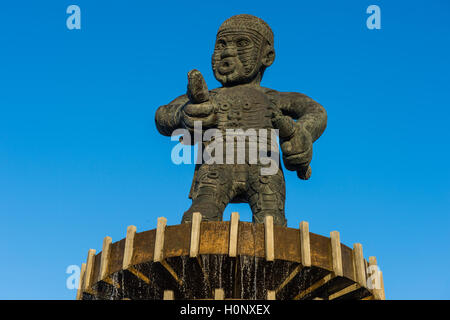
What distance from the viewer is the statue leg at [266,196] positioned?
352 inches

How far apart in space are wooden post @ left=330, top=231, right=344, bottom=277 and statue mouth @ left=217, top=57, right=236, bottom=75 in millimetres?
3349

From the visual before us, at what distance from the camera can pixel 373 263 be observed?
8367mm

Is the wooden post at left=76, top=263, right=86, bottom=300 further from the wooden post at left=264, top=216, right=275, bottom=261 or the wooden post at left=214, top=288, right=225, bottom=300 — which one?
→ the wooden post at left=264, top=216, right=275, bottom=261

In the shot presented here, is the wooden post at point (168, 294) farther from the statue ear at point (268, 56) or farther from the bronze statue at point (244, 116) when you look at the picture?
the statue ear at point (268, 56)

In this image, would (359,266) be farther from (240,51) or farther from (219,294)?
(240,51)

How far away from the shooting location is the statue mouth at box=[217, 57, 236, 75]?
1012 centimetres

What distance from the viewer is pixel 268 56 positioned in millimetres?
10523

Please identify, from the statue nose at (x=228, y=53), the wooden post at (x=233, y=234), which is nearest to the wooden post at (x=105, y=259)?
the wooden post at (x=233, y=234)
